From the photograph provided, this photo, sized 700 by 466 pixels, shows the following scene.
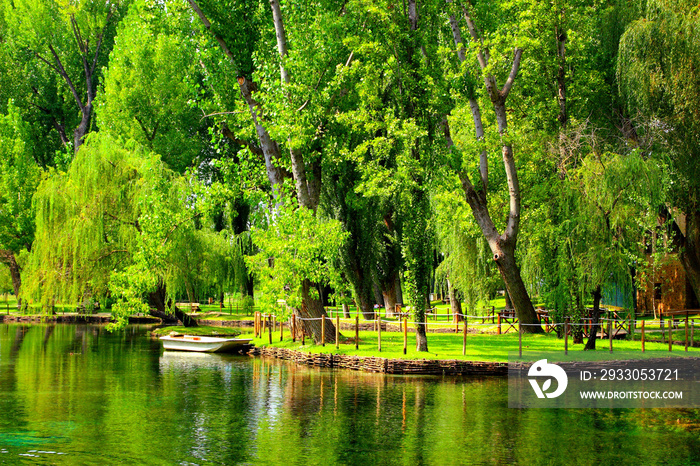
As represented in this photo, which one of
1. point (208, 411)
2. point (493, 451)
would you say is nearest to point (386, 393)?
point (208, 411)

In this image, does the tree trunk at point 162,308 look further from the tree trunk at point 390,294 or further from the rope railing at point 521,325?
the tree trunk at point 390,294

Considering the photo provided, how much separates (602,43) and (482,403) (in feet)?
61.0

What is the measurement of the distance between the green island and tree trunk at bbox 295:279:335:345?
10 cm

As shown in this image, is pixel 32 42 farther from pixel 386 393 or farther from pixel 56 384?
pixel 386 393

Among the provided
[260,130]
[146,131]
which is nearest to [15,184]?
[146,131]

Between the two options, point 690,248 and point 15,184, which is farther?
point 15,184

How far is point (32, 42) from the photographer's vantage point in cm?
4872

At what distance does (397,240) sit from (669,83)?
52.4 ft

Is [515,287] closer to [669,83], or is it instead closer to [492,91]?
[492,91]

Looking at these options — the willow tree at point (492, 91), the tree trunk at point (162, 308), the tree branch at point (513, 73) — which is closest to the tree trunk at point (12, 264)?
the tree trunk at point (162, 308)

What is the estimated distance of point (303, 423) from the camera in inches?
594

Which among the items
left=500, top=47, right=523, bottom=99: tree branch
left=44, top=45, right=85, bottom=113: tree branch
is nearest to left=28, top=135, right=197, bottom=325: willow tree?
left=44, top=45, right=85, bottom=113: tree branch

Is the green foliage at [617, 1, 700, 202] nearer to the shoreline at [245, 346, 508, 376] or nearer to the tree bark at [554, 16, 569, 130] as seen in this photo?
the tree bark at [554, 16, 569, 130]

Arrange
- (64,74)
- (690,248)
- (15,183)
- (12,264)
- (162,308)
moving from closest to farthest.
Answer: (690,248), (162,308), (15,183), (64,74), (12,264)
